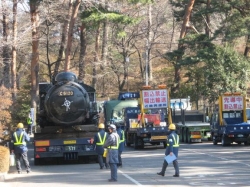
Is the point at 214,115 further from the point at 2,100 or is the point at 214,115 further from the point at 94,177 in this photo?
the point at 94,177

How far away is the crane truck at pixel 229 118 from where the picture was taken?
118ft

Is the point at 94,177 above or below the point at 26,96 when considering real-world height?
below

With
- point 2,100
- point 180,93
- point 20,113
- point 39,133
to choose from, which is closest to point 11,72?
point 20,113

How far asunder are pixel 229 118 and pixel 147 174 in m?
18.7

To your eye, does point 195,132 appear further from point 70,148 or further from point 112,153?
point 112,153

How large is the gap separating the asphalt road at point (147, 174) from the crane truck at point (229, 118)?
25.1ft

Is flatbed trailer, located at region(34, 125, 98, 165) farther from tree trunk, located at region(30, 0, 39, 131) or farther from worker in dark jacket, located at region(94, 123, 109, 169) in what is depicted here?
tree trunk, located at region(30, 0, 39, 131)

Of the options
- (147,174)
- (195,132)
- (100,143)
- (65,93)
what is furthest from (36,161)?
(195,132)

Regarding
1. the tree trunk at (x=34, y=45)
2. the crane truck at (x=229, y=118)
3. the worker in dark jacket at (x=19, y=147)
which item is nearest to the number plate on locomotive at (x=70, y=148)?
the worker in dark jacket at (x=19, y=147)

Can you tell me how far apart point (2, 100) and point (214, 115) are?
565 inches

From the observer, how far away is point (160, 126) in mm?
34219

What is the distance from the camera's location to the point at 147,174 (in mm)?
20891

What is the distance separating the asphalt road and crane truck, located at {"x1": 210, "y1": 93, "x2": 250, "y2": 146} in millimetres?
7647

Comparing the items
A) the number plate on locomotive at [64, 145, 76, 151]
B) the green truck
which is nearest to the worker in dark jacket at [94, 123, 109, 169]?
the number plate on locomotive at [64, 145, 76, 151]
